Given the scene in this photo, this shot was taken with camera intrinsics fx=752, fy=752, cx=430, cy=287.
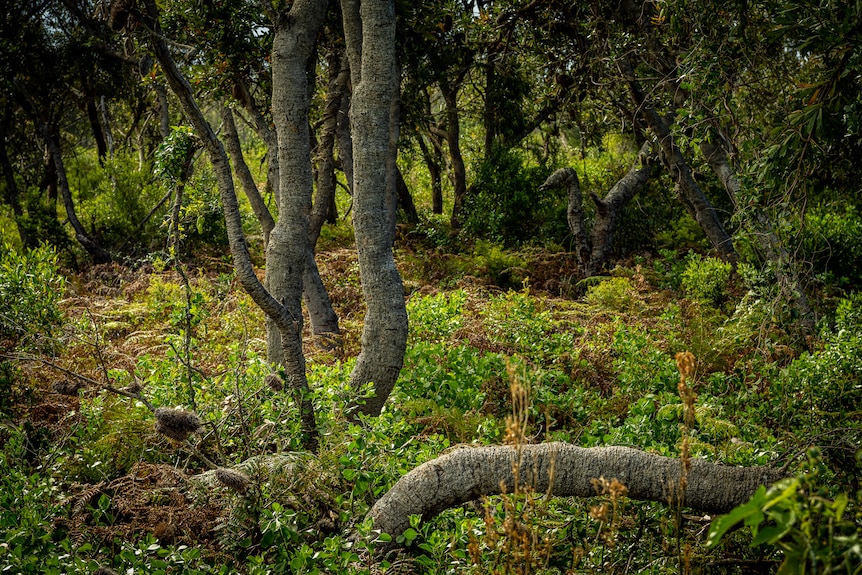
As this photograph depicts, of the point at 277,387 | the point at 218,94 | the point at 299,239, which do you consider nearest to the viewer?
the point at 277,387

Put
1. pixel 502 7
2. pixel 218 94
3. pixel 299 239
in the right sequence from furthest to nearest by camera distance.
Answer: pixel 502 7
pixel 218 94
pixel 299 239

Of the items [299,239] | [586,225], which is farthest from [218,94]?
[586,225]

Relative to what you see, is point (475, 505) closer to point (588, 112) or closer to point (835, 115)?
point (835, 115)

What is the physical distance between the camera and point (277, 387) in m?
4.21

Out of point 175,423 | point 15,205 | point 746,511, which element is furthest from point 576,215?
point 746,511

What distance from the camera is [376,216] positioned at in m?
4.68

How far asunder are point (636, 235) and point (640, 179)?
105 cm

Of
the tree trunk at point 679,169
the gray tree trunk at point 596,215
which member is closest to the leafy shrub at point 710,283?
the tree trunk at point 679,169

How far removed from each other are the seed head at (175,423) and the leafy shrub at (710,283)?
6805mm

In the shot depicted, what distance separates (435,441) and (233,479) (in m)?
1.16

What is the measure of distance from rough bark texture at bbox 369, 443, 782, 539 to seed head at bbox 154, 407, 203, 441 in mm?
942

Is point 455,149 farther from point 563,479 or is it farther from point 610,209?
point 563,479

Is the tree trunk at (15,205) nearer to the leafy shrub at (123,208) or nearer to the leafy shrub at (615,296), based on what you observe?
the leafy shrub at (123,208)

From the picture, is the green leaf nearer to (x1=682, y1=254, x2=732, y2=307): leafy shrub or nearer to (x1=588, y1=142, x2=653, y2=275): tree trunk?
(x1=682, y1=254, x2=732, y2=307): leafy shrub
